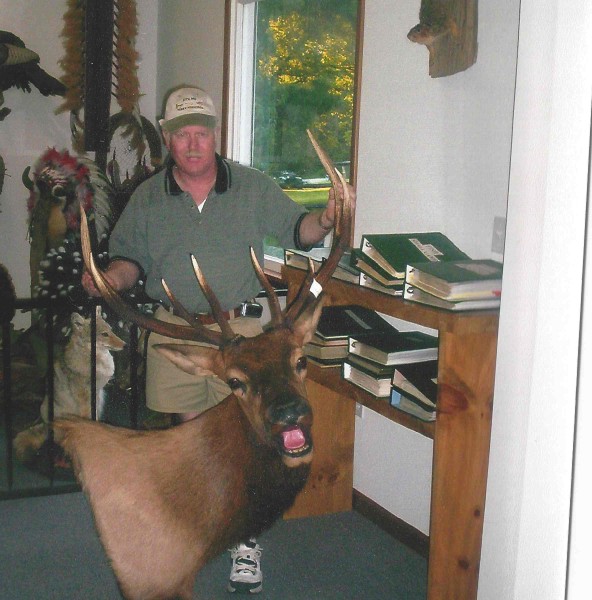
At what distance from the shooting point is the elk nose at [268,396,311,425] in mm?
1631

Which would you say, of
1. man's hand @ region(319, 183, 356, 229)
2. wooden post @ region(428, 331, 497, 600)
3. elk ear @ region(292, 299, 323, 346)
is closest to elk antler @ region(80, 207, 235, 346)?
elk ear @ region(292, 299, 323, 346)

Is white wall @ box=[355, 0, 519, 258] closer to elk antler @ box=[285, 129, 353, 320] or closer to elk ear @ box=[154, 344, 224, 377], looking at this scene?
elk antler @ box=[285, 129, 353, 320]

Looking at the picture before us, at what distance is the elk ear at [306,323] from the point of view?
6.12 ft

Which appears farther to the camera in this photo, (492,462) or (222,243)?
(222,243)

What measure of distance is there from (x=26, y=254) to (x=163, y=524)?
1.60 m

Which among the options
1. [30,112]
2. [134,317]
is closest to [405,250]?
[134,317]

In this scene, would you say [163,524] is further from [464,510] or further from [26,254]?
[26,254]

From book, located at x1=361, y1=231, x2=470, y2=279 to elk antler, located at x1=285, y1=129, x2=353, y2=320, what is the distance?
0.12 m

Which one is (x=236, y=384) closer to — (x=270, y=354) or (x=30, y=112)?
(x=270, y=354)

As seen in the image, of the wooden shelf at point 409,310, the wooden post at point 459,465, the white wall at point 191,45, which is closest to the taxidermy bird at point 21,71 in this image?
the white wall at point 191,45

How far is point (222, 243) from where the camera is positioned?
6.94 ft

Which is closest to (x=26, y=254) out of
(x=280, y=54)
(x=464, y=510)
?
(x=280, y=54)

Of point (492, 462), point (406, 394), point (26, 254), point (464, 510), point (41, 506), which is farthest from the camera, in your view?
→ point (26, 254)

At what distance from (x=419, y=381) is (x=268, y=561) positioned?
2.41ft
